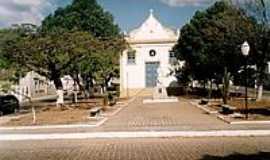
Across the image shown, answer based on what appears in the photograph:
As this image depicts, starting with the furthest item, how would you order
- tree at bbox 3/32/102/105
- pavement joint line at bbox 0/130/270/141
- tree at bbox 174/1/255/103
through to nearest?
tree at bbox 174/1/255/103 < tree at bbox 3/32/102/105 < pavement joint line at bbox 0/130/270/141

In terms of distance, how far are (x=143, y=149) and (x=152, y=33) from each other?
58109 millimetres

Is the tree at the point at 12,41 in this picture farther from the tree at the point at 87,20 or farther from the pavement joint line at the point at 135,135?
the tree at the point at 87,20

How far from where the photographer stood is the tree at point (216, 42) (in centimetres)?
4175

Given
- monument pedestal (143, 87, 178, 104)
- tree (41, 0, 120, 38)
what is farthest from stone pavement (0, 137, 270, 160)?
tree (41, 0, 120, 38)

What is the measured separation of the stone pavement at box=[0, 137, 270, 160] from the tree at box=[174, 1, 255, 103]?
69.4 feet

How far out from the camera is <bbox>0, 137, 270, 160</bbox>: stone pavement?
1355cm

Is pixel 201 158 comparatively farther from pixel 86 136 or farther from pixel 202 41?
pixel 202 41

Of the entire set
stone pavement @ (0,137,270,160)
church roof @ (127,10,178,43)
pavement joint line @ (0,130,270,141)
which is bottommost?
stone pavement @ (0,137,270,160)

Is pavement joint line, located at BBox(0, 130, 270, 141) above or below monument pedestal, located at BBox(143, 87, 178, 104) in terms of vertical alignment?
below

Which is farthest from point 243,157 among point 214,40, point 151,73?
point 151,73

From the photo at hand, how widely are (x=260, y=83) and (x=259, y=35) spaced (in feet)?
10.9

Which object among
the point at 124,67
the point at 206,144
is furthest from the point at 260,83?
the point at 124,67

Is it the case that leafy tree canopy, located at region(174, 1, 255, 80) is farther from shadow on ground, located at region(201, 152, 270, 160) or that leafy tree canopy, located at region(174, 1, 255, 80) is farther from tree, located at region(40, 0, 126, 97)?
shadow on ground, located at region(201, 152, 270, 160)

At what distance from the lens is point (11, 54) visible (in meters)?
34.9
